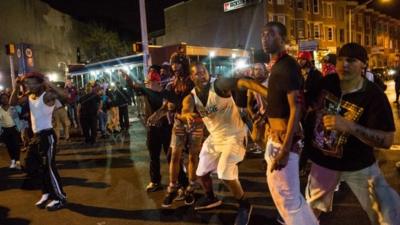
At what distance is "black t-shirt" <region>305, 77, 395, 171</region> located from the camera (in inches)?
127

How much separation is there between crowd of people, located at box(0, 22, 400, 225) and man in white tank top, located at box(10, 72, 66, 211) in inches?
0.6

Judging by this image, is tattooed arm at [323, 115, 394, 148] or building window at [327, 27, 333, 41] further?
building window at [327, 27, 333, 41]

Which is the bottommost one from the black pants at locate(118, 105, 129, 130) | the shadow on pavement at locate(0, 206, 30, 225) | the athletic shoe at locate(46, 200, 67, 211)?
the shadow on pavement at locate(0, 206, 30, 225)

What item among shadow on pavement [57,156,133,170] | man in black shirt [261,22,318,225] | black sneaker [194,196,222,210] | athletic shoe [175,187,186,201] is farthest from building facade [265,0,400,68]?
man in black shirt [261,22,318,225]

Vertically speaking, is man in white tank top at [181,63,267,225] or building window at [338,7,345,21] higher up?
building window at [338,7,345,21]

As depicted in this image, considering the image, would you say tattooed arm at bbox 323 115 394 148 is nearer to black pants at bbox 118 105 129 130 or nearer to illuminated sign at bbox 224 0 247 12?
black pants at bbox 118 105 129 130

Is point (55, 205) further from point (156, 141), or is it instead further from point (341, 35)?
point (341, 35)

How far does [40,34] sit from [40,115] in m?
30.1

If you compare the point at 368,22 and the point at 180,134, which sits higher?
the point at 368,22

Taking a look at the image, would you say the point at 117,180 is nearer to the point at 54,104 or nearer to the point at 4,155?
the point at 54,104

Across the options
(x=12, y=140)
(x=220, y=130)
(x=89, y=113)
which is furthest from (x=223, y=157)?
(x=89, y=113)

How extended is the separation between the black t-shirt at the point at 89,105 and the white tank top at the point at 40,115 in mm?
6861

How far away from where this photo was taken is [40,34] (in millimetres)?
33500

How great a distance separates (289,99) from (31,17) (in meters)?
33.1
